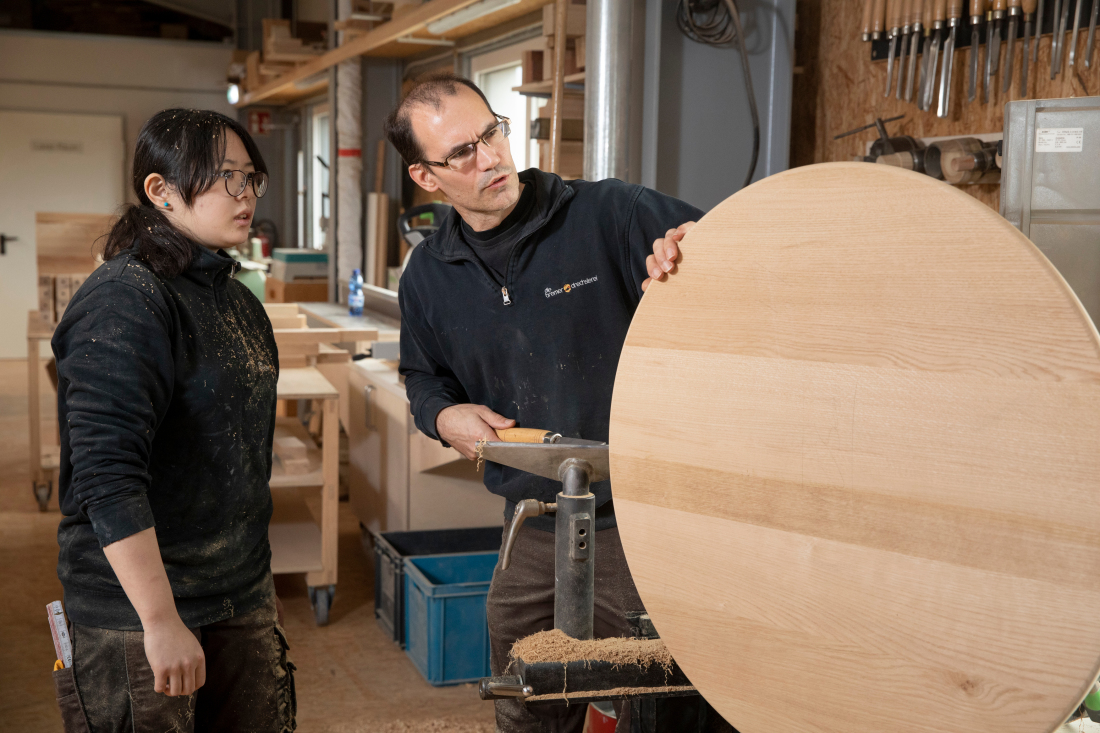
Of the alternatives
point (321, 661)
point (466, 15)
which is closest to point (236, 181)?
point (321, 661)

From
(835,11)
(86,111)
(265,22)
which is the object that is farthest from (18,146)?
(835,11)

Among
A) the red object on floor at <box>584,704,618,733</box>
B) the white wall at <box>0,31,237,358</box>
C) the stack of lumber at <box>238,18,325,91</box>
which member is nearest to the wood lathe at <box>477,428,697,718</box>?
the red object on floor at <box>584,704,618,733</box>

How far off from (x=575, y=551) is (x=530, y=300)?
528mm

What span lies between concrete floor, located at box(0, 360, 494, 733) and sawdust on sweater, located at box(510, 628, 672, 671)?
4.77ft

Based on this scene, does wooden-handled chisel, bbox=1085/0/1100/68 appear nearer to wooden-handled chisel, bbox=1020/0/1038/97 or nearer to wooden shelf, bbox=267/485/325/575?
wooden-handled chisel, bbox=1020/0/1038/97

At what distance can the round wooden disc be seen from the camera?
90 centimetres

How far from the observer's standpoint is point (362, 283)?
5.81 meters

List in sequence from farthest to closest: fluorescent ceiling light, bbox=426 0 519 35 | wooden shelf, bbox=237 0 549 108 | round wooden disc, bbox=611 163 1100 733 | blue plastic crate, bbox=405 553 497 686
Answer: wooden shelf, bbox=237 0 549 108 → fluorescent ceiling light, bbox=426 0 519 35 → blue plastic crate, bbox=405 553 497 686 → round wooden disc, bbox=611 163 1100 733

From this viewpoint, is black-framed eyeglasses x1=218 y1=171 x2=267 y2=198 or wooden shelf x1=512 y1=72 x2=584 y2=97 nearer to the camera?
black-framed eyeglasses x1=218 y1=171 x2=267 y2=198

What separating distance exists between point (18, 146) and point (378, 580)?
748 cm

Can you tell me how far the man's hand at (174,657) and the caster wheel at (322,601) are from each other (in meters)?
2.05

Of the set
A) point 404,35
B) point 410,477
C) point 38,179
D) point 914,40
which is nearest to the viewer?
point 914,40

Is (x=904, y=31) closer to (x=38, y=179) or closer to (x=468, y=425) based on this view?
(x=468, y=425)

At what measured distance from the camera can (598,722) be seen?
2.07 metres
